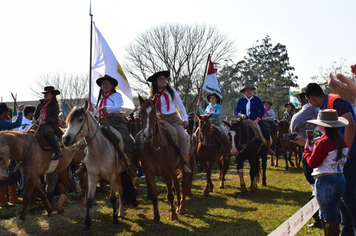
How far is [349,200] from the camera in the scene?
4598mm

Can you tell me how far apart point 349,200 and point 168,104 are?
4.13 m

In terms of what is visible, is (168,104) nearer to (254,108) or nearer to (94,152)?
(94,152)

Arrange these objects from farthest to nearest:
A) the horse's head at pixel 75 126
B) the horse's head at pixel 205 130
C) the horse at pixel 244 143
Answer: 1. the horse at pixel 244 143
2. the horse's head at pixel 205 130
3. the horse's head at pixel 75 126

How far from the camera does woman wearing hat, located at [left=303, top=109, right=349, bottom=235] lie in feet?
14.0

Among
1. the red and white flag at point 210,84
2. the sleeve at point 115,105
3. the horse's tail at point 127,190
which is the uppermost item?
the red and white flag at point 210,84

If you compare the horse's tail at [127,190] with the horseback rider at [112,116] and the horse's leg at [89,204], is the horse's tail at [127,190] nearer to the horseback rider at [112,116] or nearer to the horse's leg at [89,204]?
the horseback rider at [112,116]

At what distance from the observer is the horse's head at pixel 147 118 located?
6465 mm

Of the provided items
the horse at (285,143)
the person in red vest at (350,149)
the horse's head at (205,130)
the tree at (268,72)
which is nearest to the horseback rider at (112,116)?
the horse's head at (205,130)

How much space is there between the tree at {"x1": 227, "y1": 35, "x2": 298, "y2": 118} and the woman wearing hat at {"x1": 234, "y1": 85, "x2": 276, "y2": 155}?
136 ft

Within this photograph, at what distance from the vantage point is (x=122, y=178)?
26.4ft

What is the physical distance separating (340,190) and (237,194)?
604cm

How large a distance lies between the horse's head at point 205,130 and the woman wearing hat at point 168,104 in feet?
7.65

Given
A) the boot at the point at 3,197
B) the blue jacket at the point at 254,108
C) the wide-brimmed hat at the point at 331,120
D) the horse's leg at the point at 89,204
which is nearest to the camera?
the wide-brimmed hat at the point at 331,120

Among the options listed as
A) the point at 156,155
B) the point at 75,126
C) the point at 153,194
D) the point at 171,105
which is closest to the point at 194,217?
the point at 153,194
